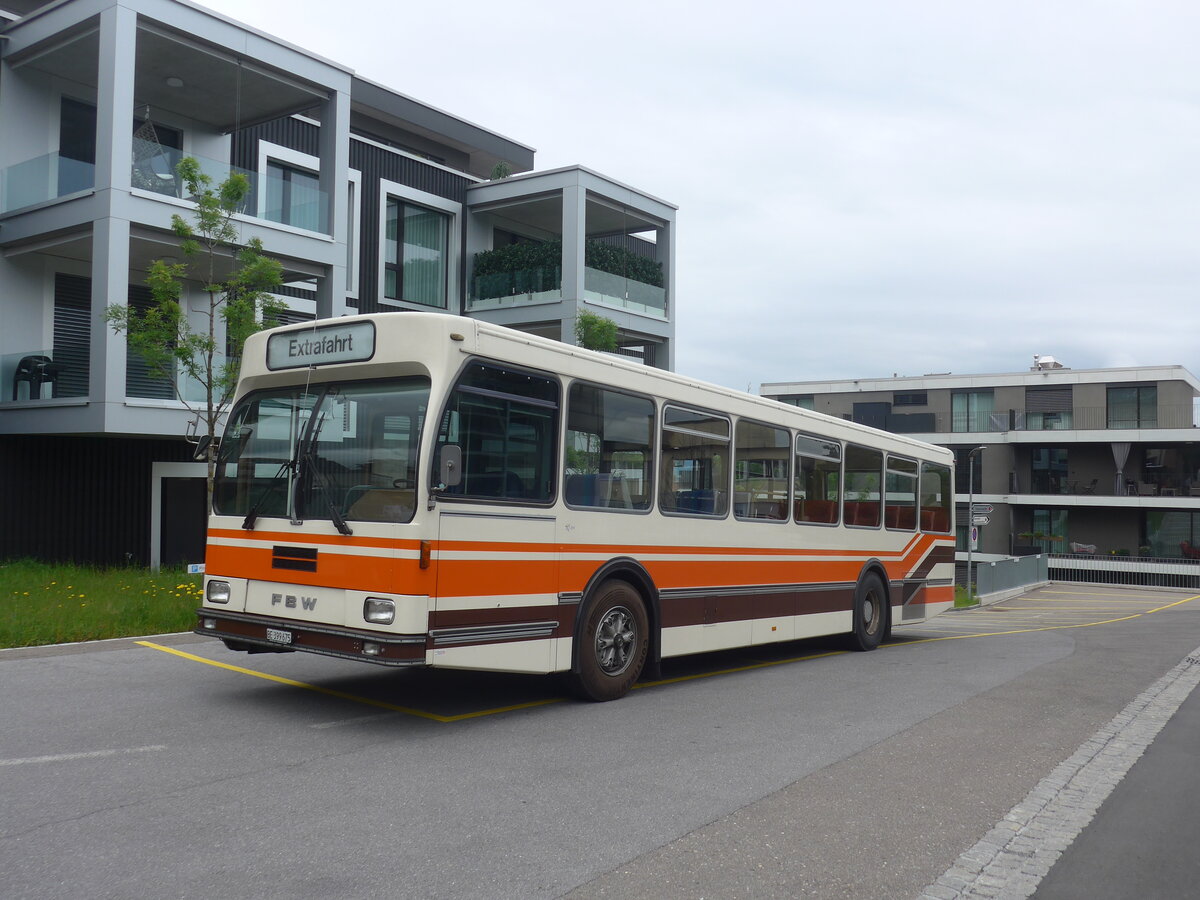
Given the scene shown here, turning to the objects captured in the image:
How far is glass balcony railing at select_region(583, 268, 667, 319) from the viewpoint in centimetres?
2684

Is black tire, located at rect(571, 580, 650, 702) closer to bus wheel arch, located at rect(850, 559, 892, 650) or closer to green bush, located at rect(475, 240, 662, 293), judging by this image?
bus wheel arch, located at rect(850, 559, 892, 650)

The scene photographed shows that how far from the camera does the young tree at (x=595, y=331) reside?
23.8 m

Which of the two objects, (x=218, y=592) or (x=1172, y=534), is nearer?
(x=218, y=592)

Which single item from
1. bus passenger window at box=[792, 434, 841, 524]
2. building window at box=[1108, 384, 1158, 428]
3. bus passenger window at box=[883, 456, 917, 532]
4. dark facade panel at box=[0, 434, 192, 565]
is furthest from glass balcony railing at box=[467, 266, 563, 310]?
building window at box=[1108, 384, 1158, 428]

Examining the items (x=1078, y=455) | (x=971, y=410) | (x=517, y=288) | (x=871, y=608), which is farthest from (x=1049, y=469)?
(x=871, y=608)

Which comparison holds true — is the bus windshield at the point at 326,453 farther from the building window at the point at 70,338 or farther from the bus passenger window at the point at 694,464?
the building window at the point at 70,338

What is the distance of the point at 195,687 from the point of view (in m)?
8.65

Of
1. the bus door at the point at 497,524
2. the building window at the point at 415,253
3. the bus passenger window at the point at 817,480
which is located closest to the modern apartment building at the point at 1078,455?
the building window at the point at 415,253

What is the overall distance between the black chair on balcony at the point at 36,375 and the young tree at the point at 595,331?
10812 millimetres

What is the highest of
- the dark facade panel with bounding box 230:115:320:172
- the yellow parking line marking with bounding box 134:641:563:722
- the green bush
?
the dark facade panel with bounding box 230:115:320:172

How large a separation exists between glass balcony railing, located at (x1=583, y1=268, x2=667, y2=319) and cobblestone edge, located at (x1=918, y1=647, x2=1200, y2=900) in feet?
64.2

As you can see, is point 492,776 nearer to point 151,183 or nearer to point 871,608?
point 871,608

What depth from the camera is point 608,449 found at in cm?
882

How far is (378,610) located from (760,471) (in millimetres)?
5316
